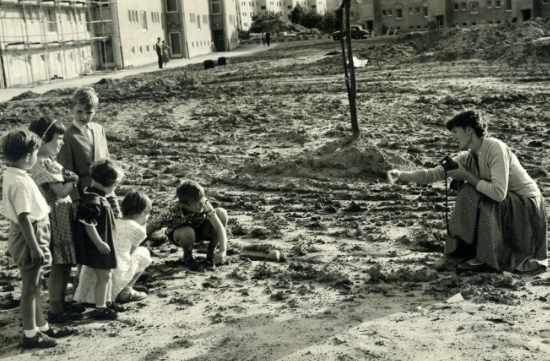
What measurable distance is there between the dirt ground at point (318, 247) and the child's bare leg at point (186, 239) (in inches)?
5.3


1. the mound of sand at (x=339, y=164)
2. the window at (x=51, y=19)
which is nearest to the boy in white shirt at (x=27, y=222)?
the mound of sand at (x=339, y=164)

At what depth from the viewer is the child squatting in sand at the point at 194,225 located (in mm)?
6148

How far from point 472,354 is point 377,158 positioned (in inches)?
245

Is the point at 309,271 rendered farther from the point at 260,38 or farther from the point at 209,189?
the point at 260,38

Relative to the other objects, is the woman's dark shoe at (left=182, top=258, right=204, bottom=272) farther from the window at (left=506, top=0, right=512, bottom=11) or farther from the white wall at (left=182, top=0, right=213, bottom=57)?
the window at (left=506, top=0, right=512, bottom=11)

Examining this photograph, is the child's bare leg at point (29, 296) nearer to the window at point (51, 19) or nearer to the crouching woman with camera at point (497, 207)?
the crouching woman with camera at point (497, 207)

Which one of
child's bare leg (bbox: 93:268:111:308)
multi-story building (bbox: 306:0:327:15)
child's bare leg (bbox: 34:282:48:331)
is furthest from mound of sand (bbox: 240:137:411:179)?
multi-story building (bbox: 306:0:327:15)

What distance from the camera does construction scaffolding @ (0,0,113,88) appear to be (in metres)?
A: 32.7

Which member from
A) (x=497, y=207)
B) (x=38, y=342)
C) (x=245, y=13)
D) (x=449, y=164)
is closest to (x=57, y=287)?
(x=38, y=342)

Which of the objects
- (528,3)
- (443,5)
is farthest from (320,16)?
(528,3)

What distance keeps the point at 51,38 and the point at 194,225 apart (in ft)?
113

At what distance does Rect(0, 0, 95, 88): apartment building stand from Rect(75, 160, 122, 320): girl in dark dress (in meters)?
29.0

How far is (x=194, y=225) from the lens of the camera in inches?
245

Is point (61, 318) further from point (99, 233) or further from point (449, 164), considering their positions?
point (449, 164)
